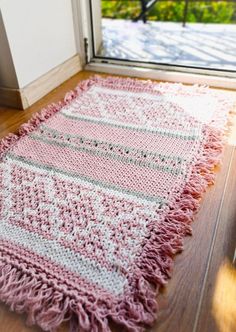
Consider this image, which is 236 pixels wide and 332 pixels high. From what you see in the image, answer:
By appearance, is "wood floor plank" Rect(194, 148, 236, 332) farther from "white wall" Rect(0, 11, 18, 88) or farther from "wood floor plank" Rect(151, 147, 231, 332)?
"white wall" Rect(0, 11, 18, 88)

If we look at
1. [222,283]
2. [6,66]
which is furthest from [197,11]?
[222,283]

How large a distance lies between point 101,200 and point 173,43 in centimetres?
161

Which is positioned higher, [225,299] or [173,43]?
→ [225,299]

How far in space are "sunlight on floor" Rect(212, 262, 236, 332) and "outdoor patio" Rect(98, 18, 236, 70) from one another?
1.14m

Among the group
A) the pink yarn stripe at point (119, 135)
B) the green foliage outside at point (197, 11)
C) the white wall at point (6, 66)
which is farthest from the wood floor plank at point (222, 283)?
the green foliage outside at point (197, 11)

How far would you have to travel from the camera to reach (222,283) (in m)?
0.60

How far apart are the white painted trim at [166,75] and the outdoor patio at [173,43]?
0.11m

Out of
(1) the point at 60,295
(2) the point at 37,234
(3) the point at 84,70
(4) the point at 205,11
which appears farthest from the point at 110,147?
(4) the point at 205,11

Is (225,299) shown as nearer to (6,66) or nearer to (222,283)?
(222,283)

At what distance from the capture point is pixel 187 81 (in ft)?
4.74

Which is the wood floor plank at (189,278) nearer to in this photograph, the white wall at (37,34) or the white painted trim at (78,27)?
the white wall at (37,34)

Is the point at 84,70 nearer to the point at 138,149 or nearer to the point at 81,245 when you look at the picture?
the point at 138,149

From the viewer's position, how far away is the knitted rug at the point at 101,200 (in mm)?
576

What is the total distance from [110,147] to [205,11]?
7.95ft
